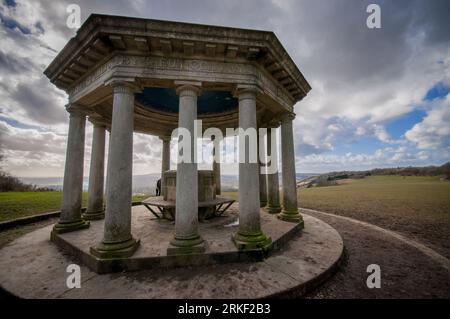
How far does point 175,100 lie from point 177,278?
9549 millimetres

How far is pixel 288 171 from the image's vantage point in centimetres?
955

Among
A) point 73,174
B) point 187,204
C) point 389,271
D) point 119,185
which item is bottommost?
point 389,271

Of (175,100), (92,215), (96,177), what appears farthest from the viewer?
(175,100)

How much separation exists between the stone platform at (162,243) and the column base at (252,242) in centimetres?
15

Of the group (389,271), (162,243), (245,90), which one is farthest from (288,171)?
(162,243)

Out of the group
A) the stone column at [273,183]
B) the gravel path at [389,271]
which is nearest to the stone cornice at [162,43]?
the stone column at [273,183]

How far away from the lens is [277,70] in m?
7.62

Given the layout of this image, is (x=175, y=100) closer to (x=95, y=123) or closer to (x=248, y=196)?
(x=95, y=123)

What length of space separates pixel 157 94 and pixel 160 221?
23.3 ft

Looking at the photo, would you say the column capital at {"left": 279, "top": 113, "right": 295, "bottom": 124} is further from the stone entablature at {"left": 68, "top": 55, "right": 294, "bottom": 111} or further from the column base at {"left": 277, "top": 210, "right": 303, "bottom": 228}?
the column base at {"left": 277, "top": 210, "right": 303, "bottom": 228}

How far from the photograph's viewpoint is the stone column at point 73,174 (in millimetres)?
8156

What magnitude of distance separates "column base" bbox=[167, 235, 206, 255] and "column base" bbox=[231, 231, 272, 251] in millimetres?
1206

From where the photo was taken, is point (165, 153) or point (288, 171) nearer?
point (288, 171)
